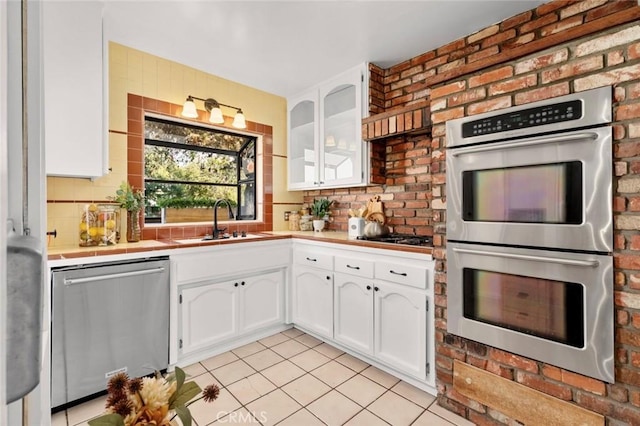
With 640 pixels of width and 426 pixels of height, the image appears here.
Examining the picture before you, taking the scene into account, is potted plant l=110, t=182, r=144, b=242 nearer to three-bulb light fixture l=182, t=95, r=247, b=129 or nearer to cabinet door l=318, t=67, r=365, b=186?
three-bulb light fixture l=182, t=95, r=247, b=129

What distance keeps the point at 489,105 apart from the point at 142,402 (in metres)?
1.91

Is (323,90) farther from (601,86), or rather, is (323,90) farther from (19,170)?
(19,170)

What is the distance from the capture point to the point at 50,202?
2.17 m

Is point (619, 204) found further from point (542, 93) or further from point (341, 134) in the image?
point (341, 134)

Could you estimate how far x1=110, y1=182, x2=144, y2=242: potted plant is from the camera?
7.80 feet

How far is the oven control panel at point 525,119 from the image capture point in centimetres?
141

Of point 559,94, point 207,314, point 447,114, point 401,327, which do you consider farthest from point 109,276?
point 559,94

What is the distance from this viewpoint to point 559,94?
145 cm

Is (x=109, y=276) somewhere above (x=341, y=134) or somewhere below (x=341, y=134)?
below

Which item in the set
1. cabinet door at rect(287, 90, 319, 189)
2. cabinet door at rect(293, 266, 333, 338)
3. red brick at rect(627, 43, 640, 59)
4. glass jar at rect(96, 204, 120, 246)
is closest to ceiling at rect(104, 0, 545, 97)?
cabinet door at rect(287, 90, 319, 189)

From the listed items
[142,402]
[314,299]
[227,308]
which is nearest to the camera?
[142,402]

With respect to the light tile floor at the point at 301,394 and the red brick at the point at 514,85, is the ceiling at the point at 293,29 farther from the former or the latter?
the light tile floor at the point at 301,394

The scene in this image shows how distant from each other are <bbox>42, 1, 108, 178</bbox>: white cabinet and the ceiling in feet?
0.76

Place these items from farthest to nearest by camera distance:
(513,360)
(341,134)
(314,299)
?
(341,134)
(314,299)
(513,360)
